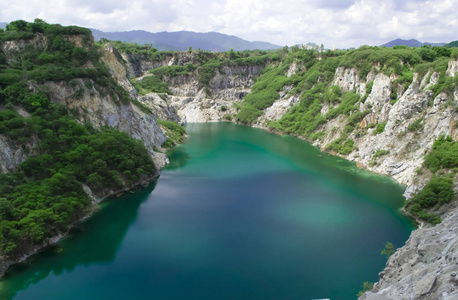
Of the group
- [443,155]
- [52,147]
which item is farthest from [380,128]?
[52,147]

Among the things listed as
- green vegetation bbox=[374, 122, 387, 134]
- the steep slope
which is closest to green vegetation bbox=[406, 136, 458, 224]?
green vegetation bbox=[374, 122, 387, 134]

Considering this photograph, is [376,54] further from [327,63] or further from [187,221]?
[187,221]

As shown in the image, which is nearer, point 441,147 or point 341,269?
point 341,269

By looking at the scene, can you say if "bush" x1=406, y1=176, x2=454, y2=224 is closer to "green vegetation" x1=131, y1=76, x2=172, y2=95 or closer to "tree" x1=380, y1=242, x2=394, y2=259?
"tree" x1=380, y1=242, x2=394, y2=259

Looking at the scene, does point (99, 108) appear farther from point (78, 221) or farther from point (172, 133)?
point (172, 133)

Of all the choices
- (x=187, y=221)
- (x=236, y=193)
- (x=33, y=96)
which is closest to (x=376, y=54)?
(x=236, y=193)
